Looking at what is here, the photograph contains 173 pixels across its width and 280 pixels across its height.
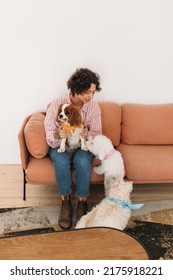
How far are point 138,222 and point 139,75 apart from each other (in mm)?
1338

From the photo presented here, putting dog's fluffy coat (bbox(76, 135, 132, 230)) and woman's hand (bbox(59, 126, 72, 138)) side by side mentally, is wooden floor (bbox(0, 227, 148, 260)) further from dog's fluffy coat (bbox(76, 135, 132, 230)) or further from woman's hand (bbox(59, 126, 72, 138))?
woman's hand (bbox(59, 126, 72, 138))

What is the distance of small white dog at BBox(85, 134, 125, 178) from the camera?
7.50ft

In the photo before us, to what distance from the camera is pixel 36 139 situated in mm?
2379

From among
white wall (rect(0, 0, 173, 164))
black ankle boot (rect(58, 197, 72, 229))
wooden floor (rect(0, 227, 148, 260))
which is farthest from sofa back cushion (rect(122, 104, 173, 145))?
wooden floor (rect(0, 227, 148, 260))

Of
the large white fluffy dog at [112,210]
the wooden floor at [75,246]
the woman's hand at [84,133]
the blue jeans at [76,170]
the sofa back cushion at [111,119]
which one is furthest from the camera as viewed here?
the sofa back cushion at [111,119]

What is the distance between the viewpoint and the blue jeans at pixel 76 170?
225 cm

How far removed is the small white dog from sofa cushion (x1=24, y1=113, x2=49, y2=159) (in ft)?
1.20

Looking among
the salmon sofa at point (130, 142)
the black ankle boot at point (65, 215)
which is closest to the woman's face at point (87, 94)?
the salmon sofa at point (130, 142)

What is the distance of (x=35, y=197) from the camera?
103 inches

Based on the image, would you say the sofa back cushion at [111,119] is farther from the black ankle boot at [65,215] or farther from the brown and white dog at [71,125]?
the black ankle boot at [65,215]

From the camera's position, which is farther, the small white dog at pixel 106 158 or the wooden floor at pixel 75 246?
the small white dog at pixel 106 158

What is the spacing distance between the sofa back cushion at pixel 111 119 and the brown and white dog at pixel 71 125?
0.39 metres

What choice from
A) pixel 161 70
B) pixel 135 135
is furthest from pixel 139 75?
pixel 135 135
